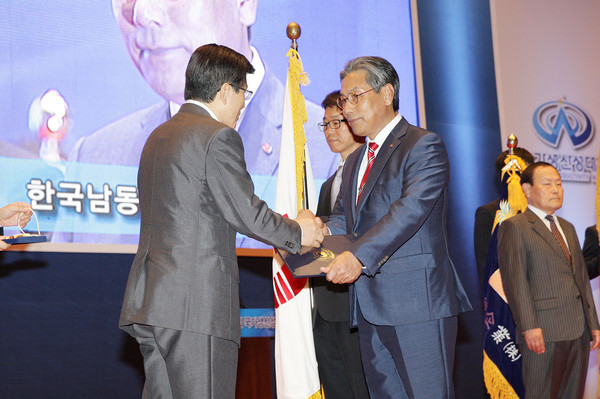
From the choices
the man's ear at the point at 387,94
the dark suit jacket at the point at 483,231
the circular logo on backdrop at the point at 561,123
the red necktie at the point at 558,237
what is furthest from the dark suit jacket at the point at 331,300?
the circular logo on backdrop at the point at 561,123

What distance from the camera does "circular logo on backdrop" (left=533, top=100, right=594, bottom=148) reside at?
20.1ft

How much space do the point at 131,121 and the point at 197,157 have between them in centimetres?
198

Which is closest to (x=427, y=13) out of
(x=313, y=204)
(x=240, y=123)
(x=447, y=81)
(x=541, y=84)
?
(x=447, y=81)

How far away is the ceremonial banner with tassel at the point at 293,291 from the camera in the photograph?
3.33 metres

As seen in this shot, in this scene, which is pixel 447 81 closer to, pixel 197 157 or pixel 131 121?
pixel 131 121

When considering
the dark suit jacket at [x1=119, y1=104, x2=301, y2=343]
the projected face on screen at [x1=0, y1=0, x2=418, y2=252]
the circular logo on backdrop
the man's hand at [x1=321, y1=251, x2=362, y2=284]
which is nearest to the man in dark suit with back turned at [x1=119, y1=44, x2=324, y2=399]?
the dark suit jacket at [x1=119, y1=104, x2=301, y2=343]

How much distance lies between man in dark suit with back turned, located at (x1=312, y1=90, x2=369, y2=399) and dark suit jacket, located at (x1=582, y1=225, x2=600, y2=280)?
88.3 inches

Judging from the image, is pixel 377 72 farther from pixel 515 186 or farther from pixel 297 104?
pixel 515 186

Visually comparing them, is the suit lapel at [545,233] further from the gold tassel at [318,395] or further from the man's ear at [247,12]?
the man's ear at [247,12]

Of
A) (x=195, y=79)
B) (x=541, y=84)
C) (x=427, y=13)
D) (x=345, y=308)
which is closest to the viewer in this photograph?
(x=195, y=79)

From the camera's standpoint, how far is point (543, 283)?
3.75 m

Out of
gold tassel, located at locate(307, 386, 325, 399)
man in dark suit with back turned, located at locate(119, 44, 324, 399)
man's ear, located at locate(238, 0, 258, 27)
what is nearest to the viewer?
man in dark suit with back turned, located at locate(119, 44, 324, 399)

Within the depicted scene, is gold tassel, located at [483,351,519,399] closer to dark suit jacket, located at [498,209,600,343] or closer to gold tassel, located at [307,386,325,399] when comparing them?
dark suit jacket, located at [498,209,600,343]

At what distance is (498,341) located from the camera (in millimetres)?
4191
